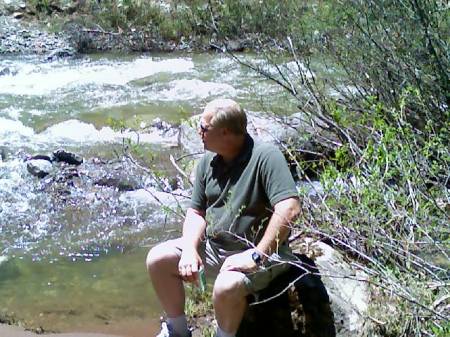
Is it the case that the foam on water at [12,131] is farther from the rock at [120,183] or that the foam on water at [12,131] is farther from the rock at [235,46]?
the rock at [235,46]

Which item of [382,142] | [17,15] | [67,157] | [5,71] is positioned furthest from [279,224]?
[17,15]

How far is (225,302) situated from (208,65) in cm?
984

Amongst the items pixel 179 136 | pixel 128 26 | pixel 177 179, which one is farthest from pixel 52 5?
pixel 177 179

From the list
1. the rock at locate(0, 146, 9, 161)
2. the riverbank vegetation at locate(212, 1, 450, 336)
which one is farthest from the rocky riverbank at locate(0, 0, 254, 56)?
the riverbank vegetation at locate(212, 1, 450, 336)

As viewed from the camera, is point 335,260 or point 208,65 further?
point 208,65

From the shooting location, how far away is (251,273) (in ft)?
12.4

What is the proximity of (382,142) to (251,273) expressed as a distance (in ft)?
3.19

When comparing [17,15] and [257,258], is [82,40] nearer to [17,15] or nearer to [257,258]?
[17,15]

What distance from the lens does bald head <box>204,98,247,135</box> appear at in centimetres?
398

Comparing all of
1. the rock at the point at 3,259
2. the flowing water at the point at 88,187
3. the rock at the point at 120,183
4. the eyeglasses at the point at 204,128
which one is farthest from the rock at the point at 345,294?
the rock at the point at 120,183

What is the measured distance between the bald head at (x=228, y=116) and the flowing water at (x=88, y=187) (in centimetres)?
164

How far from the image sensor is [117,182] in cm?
811

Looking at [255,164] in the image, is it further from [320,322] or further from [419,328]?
[419,328]

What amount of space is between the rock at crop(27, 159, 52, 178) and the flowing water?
0.08 m
